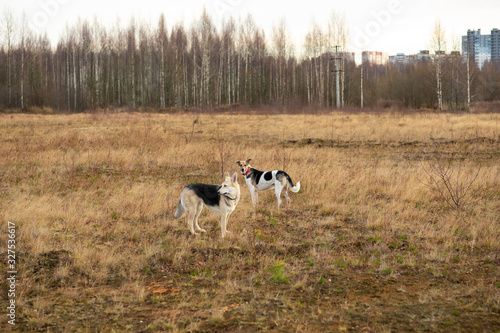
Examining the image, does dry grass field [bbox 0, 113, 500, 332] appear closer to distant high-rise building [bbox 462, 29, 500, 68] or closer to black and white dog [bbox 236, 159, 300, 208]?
black and white dog [bbox 236, 159, 300, 208]

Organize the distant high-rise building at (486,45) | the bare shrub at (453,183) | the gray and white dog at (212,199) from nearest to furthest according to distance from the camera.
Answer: the gray and white dog at (212,199)
the bare shrub at (453,183)
the distant high-rise building at (486,45)

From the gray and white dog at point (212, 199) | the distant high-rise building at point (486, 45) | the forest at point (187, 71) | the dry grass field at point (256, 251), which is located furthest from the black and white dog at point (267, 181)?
the distant high-rise building at point (486, 45)

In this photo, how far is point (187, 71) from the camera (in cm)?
4997

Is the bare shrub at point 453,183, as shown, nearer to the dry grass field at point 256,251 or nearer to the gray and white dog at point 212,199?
the dry grass field at point 256,251

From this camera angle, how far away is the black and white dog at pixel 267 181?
27.4 ft

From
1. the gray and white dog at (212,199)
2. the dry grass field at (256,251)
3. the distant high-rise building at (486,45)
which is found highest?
the distant high-rise building at (486,45)

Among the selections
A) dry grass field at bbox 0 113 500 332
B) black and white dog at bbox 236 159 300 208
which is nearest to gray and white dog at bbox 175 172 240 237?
dry grass field at bbox 0 113 500 332

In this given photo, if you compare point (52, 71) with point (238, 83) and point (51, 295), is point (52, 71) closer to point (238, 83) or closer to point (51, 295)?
point (238, 83)

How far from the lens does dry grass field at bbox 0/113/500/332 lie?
421 cm

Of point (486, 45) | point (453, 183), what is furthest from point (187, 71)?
point (486, 45)

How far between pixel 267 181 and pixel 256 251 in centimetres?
263

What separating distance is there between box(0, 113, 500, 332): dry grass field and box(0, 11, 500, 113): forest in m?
35.7

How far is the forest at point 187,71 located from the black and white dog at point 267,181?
37424 millimetres

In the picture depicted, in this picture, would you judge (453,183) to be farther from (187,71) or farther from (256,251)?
(187,71)
